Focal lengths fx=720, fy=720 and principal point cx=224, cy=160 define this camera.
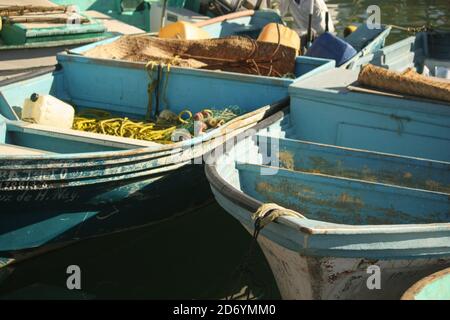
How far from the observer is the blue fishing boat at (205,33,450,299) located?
4.23 m

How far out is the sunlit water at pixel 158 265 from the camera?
5.88m

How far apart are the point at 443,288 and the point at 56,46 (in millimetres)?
5993

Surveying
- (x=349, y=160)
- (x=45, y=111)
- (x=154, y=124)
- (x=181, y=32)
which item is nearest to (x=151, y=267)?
(x=154, y=124)

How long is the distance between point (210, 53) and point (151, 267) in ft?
7.44

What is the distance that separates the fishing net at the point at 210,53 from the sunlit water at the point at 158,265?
144cm

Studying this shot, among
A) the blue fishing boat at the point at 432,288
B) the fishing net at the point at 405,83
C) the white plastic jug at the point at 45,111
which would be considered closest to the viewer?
the blue fishing boat at the point at 432,288

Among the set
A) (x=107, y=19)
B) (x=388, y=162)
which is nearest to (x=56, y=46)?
(x=107, y=19)

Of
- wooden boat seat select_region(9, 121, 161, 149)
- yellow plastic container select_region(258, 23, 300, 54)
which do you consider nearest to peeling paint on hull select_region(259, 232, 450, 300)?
wooden boat seat select_region(9, 121, 161, 149)

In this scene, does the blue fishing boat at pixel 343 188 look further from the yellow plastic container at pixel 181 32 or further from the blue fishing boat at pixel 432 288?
the yellow plastic container at pixel 181 32

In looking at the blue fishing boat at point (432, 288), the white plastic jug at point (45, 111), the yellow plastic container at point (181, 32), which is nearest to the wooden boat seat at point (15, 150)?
the white plastic jug at point (45, 111)

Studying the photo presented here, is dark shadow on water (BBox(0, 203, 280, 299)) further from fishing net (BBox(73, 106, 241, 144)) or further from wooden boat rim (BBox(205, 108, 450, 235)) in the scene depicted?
wooden boat rim (BBox(205, 108, 450, 235))

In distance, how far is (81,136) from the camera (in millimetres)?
5648

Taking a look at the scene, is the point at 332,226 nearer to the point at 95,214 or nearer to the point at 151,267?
the point at 95,214
